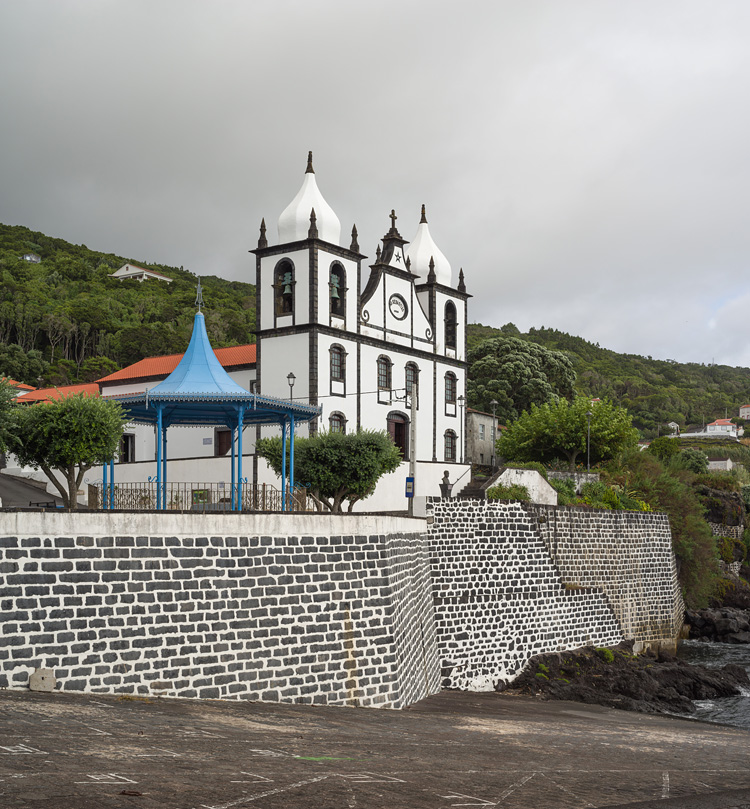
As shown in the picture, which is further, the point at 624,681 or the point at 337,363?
the point at 337,363

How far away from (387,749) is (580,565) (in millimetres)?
18210

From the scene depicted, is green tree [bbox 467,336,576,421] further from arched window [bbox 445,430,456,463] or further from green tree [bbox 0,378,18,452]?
green tree [bbox 0,378,18,452]

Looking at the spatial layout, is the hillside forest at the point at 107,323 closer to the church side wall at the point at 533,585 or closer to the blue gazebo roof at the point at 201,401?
the church side wall at the point at 533,585

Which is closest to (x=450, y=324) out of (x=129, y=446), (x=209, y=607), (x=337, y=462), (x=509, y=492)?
(x=509, y=492)

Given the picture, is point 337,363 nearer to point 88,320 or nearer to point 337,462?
point 337,462

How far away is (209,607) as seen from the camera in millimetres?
13266

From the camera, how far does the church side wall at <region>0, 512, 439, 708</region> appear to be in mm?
11531

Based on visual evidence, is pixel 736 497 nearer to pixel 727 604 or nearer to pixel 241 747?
pixel 727 604

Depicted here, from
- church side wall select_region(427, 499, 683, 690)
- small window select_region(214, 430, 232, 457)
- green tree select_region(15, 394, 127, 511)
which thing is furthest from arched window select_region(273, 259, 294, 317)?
green tree select_region(15, 394, 127, 511)

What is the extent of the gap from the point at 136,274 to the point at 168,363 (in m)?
58.7

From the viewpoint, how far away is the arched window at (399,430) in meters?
37.3

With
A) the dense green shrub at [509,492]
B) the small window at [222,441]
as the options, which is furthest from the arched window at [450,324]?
the small window at [222,441]

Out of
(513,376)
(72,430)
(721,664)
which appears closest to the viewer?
(72,430)

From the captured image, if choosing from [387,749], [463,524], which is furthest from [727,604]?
[387,749]
